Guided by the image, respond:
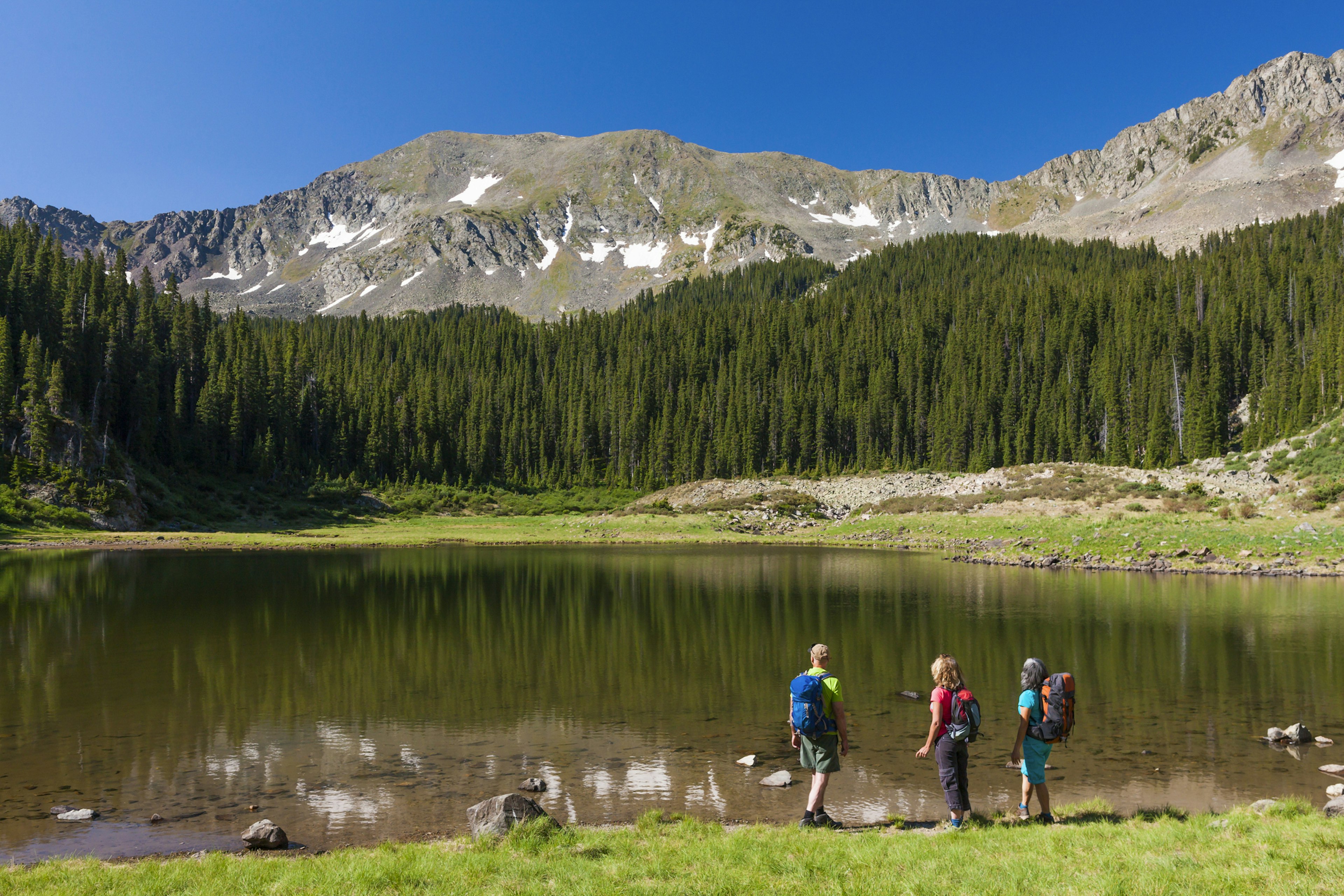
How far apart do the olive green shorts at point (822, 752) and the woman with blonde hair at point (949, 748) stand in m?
1.13

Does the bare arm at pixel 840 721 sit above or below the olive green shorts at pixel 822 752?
above

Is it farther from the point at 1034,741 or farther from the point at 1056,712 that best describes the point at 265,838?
the point at 1056,712

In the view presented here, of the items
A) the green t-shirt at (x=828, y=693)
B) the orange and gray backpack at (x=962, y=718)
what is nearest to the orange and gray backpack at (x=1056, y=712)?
the orange and gray backpack at (x=962, y=718)

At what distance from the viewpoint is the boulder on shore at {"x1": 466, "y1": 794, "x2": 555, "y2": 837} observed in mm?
9469

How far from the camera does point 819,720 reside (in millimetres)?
10438

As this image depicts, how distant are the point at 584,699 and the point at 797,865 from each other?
10039 millimetres

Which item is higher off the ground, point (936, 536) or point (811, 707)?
point (811, 707)

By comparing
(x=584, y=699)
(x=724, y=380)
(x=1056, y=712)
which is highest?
(x=724, y=380)

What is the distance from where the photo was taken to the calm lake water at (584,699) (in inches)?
457

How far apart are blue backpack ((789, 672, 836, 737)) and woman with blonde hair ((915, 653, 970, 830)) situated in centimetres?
132

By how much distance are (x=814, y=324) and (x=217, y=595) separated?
4848 inches

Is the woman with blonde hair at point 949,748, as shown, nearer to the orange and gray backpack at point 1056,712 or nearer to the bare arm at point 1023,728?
the bare arm at point 1023,728

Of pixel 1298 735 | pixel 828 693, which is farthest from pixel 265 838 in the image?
pixel 1298 735

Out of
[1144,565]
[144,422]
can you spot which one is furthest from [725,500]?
[144,422]
